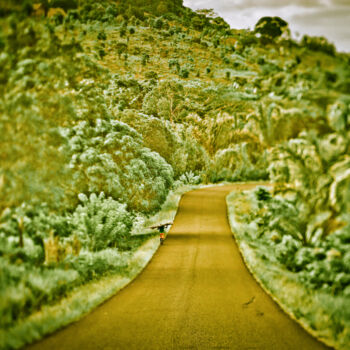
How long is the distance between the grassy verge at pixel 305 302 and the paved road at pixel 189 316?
23cm

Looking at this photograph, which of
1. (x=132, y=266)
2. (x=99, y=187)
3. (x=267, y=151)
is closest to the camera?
(x=267, y=151)

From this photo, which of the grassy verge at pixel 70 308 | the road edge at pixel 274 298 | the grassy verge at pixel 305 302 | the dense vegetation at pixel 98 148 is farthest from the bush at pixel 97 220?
the grassy verge at pixel 305 302

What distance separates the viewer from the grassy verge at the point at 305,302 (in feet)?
20.7

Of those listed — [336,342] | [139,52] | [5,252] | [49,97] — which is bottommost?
[336,342]

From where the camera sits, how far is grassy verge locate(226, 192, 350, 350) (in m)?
6.30

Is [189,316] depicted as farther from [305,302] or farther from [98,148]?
[98,148]

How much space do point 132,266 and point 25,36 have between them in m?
7.26

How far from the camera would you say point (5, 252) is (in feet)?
21.1

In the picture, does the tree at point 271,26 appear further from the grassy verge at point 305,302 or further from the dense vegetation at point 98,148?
the grassy verge at point 305,302

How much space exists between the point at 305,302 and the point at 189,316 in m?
2.45

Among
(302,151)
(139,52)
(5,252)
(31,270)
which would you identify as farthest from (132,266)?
(139,52)

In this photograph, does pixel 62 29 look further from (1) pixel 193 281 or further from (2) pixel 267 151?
(1) pixel 193 281

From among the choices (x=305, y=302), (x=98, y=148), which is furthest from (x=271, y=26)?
(x=98, y=148)

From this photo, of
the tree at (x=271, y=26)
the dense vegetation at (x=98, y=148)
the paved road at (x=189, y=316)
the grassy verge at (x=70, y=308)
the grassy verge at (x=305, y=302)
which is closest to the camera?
the grassy verge at (x=70, y=308)
